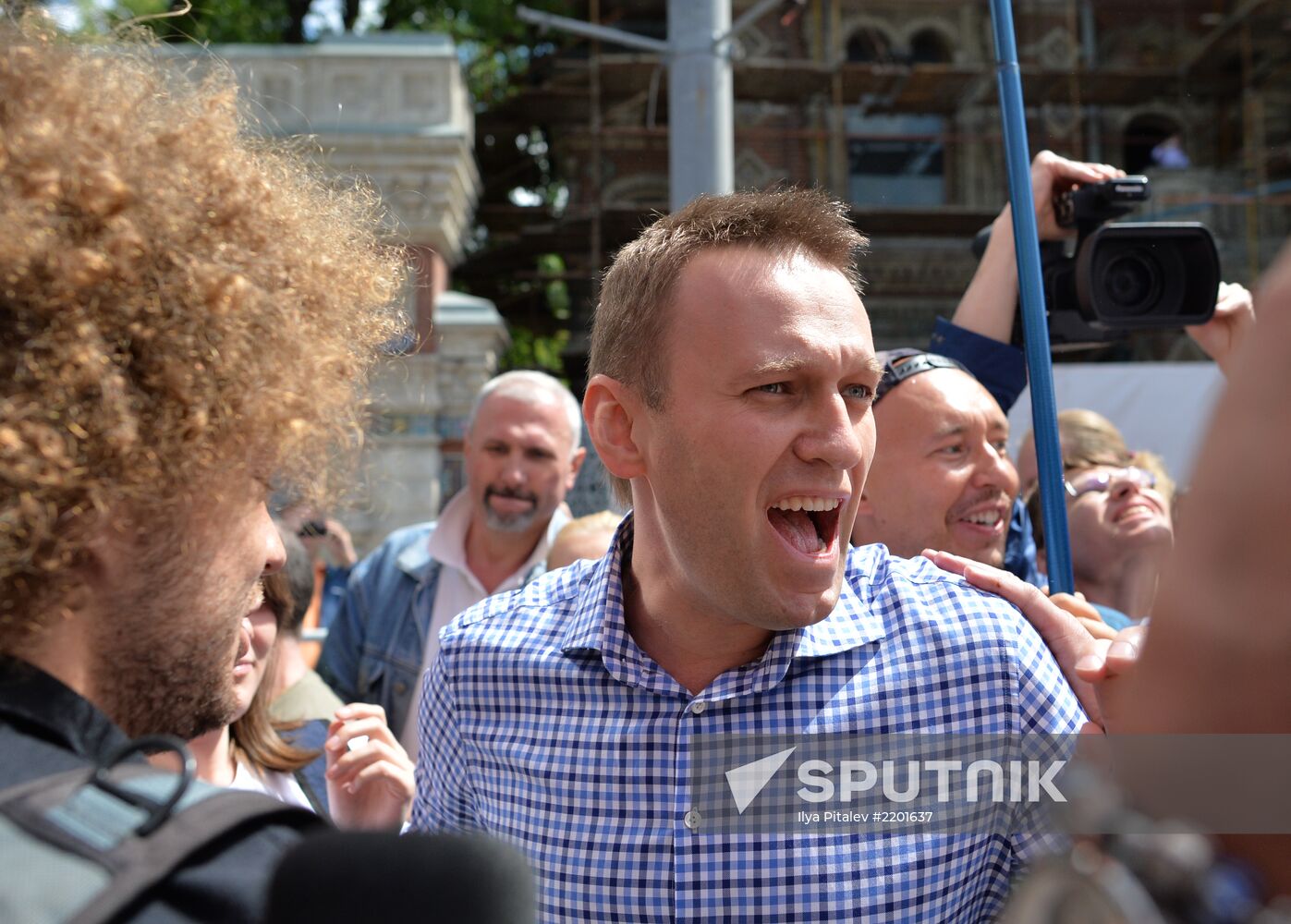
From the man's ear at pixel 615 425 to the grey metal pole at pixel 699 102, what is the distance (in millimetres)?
3864

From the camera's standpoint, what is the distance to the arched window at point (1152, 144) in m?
18.8

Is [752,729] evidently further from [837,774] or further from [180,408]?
[180,408]

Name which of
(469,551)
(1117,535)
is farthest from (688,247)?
(469,551)

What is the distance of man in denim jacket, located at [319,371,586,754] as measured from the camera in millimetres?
3828

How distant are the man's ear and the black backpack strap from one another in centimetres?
98

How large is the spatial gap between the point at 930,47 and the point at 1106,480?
56.3ft

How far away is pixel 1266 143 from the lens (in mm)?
18062

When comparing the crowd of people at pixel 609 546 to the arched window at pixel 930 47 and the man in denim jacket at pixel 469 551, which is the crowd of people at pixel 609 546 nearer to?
the man in denim jacket at pixel 469 551

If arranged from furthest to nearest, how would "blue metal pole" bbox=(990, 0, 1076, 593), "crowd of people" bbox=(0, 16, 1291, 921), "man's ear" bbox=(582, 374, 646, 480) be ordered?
1. "blue metal pole" bbox=(990, 0, 1076, 593)
2. "man's ear" bbox=(582, 374, 646, 480)
3. "crowd of people" bbox=(0, 16, 1291, 921)

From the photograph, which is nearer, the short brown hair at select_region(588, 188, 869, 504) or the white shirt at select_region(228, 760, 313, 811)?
the short brown hair at select_region(588, 188, 869, 504)

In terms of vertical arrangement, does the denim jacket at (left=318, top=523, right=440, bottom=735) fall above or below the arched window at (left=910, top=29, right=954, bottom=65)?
below

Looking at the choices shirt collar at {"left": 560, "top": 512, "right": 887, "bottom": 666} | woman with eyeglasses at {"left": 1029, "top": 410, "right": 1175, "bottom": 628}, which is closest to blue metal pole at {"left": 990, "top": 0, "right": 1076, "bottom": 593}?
shirt collar at {"left": 560, "top": 512, "right": 887, "bottom": 666}

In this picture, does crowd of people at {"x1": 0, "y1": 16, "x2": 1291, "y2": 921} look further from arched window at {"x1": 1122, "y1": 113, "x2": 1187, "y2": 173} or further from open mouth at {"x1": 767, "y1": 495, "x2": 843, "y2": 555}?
arched window at {"x1": 1122, "y1": 113, "x2": 1187, "y2": 173}

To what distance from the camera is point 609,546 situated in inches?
79.3
